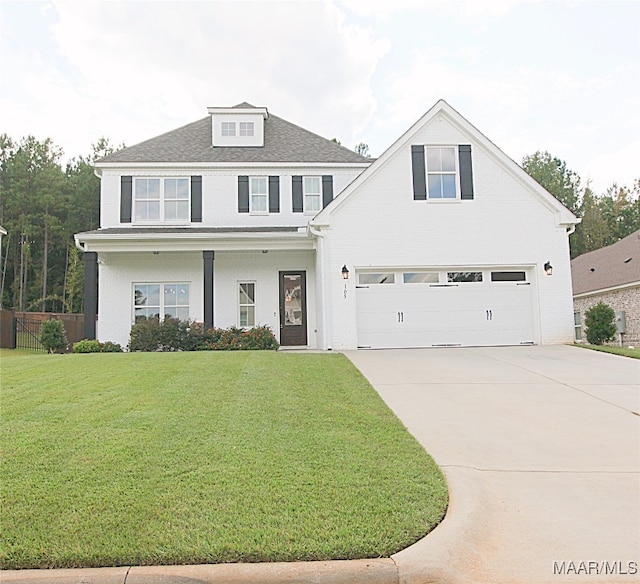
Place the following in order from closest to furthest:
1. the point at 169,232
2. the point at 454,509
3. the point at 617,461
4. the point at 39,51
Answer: the point at 454,509
the point at 617,461
the point at 39,51
the point at 169,232

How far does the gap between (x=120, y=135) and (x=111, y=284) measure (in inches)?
1087

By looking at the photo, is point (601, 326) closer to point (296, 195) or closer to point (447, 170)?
point (447, 170)

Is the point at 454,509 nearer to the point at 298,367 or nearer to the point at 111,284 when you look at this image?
the point at 298,367

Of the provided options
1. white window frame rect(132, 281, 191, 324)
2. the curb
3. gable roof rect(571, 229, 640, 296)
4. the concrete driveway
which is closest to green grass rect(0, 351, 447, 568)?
the curb

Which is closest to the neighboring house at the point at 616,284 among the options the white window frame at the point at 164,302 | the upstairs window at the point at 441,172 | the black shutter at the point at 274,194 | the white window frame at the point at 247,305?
the upstairs window at the point at 441,172

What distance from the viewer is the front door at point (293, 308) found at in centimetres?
1697

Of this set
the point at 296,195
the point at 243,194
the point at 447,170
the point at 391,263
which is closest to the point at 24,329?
the point at 243,194

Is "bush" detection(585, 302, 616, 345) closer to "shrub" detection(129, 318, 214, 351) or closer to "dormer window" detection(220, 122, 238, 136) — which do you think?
"shrub" detection(129, 318, 214, 351)

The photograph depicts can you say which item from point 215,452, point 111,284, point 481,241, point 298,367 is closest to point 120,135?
point 111,284

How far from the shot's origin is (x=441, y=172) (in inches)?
606

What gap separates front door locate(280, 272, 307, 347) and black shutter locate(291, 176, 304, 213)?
258 cm

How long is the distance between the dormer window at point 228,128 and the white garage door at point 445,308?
8.46 meters

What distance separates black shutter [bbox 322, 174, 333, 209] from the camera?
18391 millimetres

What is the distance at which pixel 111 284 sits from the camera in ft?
55.4
